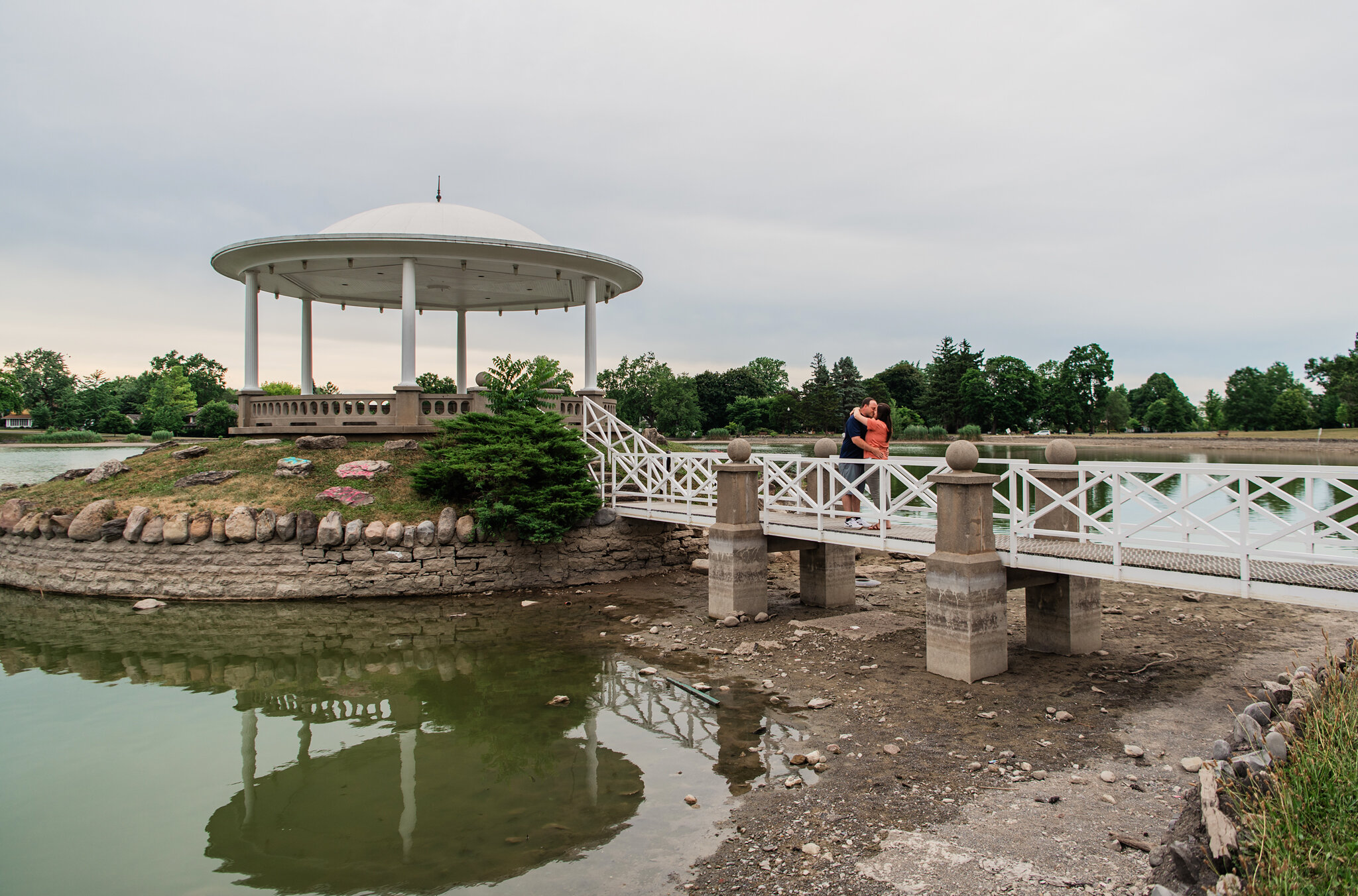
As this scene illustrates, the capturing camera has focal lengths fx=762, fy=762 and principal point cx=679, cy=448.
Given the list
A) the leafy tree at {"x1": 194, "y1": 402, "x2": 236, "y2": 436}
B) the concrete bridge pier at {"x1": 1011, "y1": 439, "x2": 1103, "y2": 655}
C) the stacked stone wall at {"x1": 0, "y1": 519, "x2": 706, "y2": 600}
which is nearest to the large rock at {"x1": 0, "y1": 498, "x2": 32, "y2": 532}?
the stacked stone wall at {"x1": 0, "y1": 519, "x2": 706, "y2": 600}

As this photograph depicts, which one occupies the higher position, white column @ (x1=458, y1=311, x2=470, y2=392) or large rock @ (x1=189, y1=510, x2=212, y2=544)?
white column @ (x1=458, y1=311, x2=470, y2=392)

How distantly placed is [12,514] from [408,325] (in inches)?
330

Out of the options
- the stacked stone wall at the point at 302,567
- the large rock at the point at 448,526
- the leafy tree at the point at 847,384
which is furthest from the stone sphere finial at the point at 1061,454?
the leafy tree at the point at 847,384

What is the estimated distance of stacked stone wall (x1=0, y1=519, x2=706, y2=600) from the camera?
13266 millimetres

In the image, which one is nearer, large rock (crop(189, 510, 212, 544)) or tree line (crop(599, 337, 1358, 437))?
large rock (crop(189, 510, 212, 544))

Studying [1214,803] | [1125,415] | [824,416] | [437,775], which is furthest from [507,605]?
[1125,415]

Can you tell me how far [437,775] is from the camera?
6383 millimetres

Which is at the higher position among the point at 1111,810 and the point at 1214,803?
the point at 1214,803

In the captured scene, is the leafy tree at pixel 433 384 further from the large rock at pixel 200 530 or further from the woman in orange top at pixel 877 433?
the woman in orange top at pixel 877 433

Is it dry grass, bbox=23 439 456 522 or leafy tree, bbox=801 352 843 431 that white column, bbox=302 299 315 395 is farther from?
leafy tree, bbox=801 352 843 431

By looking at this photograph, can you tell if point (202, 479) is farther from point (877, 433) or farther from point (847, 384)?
point (847, 384)

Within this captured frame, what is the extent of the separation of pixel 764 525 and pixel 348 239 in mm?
10433

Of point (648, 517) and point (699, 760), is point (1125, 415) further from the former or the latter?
point (699, 760)

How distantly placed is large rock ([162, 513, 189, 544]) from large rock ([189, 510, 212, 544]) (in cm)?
7
